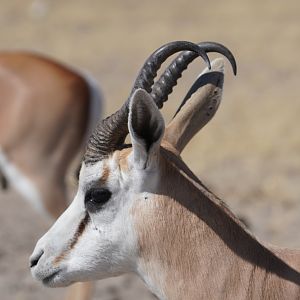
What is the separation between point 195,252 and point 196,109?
2.00ft

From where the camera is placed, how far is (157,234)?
12.4 ft

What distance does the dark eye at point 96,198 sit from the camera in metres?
3.86

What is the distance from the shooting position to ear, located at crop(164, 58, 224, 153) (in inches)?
160

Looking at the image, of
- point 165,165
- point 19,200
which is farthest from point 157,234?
point 19,200

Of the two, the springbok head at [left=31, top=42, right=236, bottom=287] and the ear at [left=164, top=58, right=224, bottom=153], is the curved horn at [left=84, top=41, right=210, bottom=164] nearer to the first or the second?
the springbok head at [left=31, top=42, right=236, bottom=287]

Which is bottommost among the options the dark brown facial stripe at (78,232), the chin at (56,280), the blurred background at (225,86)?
the blurred background at (225,86)

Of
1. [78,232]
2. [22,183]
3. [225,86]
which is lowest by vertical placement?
[225,86]

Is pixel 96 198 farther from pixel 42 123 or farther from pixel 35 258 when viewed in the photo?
pixel 42 123

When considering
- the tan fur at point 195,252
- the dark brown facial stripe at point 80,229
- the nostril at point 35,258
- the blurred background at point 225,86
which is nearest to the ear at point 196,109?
the tan fur at point 195,252

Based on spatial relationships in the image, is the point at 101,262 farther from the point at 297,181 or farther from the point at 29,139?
the point at 297,181

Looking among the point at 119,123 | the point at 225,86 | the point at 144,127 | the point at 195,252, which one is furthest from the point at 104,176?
the point at 225,86

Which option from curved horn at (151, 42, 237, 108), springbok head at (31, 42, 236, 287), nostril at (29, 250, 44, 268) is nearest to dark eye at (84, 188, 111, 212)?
springbok head at (31, 42, 236, 287)

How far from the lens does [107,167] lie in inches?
152

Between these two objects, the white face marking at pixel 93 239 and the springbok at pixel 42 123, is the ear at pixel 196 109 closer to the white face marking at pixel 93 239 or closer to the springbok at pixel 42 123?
the white face marking at pixel 93 239
